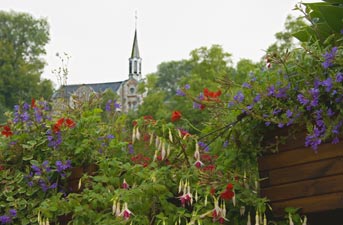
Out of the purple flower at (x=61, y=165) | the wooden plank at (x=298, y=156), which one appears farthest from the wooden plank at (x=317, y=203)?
the purple flower at (x=61, y=165)

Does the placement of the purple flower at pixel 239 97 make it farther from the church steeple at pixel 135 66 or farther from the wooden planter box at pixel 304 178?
the church steeple at pixel 135 66

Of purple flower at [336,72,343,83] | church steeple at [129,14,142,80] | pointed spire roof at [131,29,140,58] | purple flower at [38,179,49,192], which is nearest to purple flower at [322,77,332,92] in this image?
purple flower at [336,72,343,83]

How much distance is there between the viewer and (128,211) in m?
2.21

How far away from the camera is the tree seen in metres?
27.2

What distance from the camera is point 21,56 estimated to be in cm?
2825

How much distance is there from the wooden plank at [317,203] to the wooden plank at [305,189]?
1 cm

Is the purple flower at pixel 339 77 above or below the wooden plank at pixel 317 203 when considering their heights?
above

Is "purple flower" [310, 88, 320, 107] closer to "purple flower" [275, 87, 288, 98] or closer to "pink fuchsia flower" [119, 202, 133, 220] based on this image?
"purple flower" [275, 87, 288, 98]

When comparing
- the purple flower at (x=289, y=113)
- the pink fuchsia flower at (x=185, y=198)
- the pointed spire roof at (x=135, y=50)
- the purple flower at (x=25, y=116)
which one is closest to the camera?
the purple flower at (x=289, y=113)

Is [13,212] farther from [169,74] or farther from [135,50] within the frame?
[135,50]

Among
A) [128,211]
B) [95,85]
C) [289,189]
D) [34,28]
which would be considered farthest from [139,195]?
[95,85]

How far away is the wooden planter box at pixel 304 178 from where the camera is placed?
1966mm

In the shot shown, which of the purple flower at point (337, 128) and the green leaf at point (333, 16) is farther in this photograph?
the green leaf at point (333, 16)

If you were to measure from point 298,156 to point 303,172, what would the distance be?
0.07m
